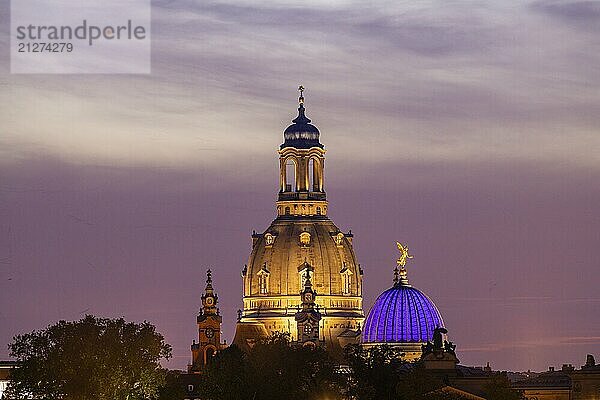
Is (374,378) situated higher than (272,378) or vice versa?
(272,378)

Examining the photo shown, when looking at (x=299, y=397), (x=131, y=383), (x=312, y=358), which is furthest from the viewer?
(x=312, y=358)

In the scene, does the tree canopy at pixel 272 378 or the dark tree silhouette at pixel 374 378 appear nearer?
the dark tree silhouette at pixel 374 378

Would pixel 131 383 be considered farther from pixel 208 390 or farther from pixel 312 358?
pixel 312 358

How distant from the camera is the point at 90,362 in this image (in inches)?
6742

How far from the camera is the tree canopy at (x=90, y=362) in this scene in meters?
170

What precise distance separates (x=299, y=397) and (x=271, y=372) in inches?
240

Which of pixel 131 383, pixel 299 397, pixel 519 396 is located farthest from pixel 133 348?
pixel 519 396

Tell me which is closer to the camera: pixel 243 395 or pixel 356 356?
pixel 243 395

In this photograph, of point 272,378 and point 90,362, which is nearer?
point 90,362

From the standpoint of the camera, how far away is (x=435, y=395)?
6860 inches

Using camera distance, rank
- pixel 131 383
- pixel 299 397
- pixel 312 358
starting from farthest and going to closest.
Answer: pixel 312 358 < pixel 299 397 < pixel 131 383

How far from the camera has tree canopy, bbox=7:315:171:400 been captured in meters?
170

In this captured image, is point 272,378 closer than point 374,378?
No

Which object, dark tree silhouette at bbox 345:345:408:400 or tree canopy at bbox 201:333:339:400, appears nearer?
dark tree silhouette at bbox 345:345:408:400
